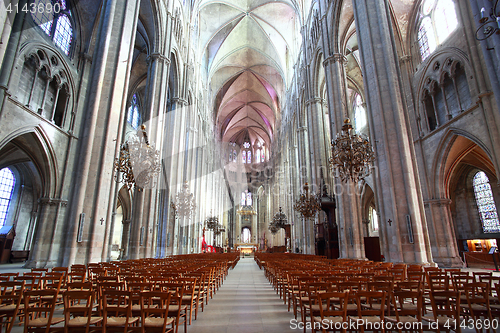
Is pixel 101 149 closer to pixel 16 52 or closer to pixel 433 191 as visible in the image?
pixel 16 52

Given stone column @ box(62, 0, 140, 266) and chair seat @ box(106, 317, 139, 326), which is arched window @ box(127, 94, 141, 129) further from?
chair seat @ box(106, 317, 139, 326)

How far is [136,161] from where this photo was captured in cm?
910

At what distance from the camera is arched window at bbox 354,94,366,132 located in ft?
73.5

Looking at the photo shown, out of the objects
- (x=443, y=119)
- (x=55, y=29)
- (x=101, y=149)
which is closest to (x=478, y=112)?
(x=443, y=119)

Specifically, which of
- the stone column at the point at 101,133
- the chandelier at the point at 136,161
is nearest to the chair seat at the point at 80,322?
the stone column at the point at 101,133

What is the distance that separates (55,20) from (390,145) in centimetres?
1643

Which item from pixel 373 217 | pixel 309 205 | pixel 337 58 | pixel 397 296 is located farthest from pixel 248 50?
pixel 397 296

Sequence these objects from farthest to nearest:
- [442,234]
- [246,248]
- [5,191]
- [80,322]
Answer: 1. [246,248]
2. [5,191]
3. [442,234]
4. [80,322]

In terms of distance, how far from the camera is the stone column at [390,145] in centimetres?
885

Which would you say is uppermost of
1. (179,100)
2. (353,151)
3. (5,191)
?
(179,100)

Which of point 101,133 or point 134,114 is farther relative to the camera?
point 134,114

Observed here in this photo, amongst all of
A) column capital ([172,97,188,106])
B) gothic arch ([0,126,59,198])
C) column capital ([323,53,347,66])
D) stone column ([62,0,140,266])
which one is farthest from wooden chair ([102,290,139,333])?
column capital ([172,97,188,106])

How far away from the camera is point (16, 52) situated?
10.6 metres

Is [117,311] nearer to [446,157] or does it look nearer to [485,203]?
[446,157]
